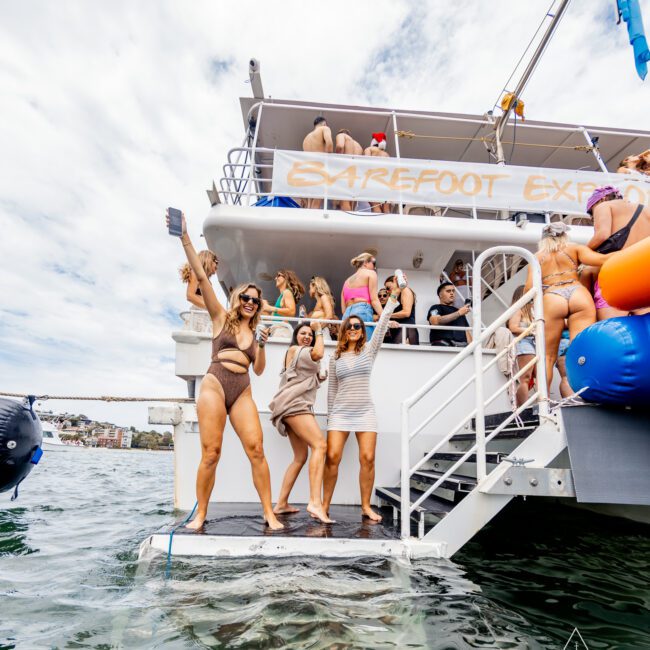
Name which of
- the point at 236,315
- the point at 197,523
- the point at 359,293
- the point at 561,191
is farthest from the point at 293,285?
the point at 561,191

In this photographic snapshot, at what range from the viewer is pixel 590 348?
2.51 m

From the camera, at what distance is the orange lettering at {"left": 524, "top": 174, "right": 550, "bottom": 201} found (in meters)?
6.00

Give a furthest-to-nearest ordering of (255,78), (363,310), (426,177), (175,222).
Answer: (255,78) → (426,177) → (363,310) → (175,222)

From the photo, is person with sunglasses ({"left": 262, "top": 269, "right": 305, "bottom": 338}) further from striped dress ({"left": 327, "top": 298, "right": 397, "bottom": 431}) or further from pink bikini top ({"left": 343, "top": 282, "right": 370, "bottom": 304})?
striped dress ({"left": 327, "top": 298, "right": 397, "bottom": 431})

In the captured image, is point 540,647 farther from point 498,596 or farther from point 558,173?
point 558,173

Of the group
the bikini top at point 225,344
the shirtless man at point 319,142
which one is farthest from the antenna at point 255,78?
the bikini top at point 225,344

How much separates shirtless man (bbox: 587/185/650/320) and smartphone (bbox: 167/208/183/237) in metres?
3.35

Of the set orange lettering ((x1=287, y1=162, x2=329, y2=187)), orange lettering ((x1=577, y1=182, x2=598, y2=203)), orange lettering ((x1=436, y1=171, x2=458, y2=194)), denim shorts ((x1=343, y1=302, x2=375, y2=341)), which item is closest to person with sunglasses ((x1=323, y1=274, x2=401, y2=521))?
denim shorts ((x1=343, y1=302, x2=375, y2=341))

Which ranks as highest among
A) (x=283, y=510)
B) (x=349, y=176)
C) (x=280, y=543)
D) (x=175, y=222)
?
(x=349, y=176)

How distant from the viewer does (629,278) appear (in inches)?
90.0

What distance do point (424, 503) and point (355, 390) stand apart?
104 centimetres

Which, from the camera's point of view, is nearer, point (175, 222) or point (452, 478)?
point (175, 222)

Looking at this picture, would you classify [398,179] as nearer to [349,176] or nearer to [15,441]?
[349,176]

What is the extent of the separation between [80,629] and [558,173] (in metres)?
7.10
